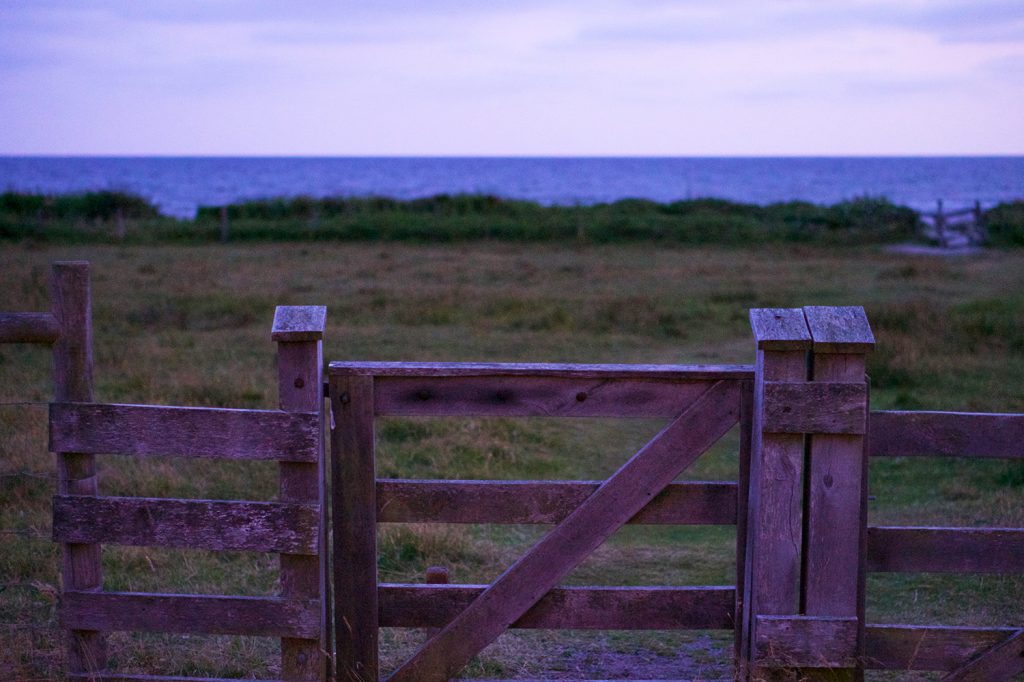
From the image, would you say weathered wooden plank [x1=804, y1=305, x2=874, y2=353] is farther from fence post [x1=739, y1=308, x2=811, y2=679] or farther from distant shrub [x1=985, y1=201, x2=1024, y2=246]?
distant shrub [x1=985, y1=201, x2=1024, y2=246]

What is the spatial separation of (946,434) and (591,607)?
4.80 ft

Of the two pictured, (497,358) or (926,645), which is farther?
(497,358)

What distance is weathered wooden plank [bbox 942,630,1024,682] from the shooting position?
3621 mm

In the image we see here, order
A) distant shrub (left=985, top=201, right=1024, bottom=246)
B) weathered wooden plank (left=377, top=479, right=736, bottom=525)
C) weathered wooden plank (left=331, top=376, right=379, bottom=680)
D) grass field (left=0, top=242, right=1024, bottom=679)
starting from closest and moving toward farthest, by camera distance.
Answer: weathered wooden plank (left=331, top=376, right=379, bottom=680) → weathered wooden plank (left=377, top=479, right=736, bottom=525) → grass field (left=0, top=242, right=1024, bottom=679) → distant shrub (left=985, top=201, right=1024, bottom=246)

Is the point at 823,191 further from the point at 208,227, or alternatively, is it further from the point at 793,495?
the point at 793,495

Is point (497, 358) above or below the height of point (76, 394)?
below

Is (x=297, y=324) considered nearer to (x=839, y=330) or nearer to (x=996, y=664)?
(x=839, y=330)

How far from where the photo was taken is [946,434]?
3639mm

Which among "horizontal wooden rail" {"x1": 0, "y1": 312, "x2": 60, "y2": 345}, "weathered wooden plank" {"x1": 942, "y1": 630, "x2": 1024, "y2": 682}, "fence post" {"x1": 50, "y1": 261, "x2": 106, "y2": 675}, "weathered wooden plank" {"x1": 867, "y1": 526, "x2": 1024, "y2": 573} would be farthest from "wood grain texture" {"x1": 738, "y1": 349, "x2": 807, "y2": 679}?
"horizontal wooden rail" {"x1": 0, "y1": 312, "x2": 60, "y2": 345}

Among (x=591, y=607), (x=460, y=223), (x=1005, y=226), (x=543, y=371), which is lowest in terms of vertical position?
(x=591, y=607)

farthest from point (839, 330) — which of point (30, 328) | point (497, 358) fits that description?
point (497, 358)

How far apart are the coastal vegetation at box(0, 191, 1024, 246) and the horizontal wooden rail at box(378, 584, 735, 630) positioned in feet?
87.6

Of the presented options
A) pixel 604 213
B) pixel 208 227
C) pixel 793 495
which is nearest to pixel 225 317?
pixel 793 495

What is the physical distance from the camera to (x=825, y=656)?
11.4ft
